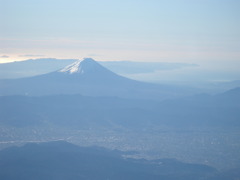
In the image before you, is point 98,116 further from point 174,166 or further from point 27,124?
point 174,166

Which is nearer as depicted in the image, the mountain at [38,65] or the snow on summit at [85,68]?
the snow on summit at [85,68]

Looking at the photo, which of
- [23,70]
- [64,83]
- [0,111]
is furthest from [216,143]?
[23,70]

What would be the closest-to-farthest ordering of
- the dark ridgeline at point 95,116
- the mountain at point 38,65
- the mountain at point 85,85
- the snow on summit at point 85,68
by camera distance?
1. the dark ridgeline at point 95,116
2. the mountain at point 85,85
3. the snow on summit at point 85,68
4. the mountain at point 38,65

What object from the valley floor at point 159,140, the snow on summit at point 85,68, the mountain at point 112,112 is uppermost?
the snow on summit at point 85,68

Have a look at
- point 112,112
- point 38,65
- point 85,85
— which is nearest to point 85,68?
point 85,85

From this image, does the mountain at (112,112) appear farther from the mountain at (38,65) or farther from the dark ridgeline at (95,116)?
the mountain at (38,65)

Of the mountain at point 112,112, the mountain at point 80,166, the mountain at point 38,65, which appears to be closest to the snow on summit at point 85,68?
the mountain at point 112,112

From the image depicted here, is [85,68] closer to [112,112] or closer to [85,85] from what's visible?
[85,85]
